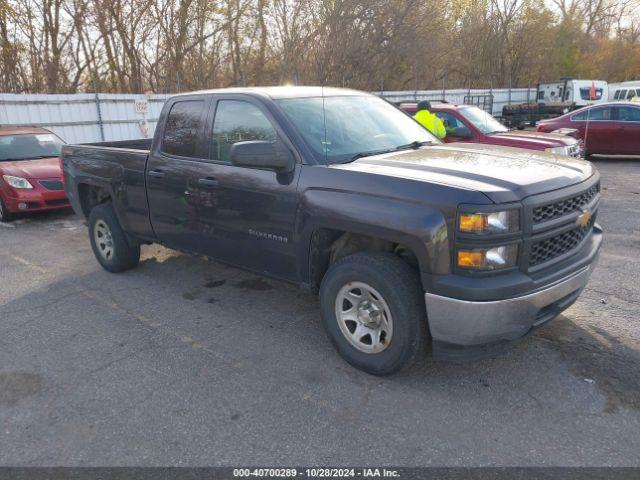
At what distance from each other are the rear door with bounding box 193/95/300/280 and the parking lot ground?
2.18ft

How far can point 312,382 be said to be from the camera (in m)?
3.44

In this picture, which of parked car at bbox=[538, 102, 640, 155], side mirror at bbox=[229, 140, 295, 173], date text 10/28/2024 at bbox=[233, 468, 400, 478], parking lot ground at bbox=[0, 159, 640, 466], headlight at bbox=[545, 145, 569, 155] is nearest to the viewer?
date text 10/28/2024 at bbox=[233, 468, 400, 478]

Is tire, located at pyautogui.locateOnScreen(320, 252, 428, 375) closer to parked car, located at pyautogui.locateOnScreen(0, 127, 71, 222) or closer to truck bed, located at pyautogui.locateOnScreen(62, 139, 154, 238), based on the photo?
truck bed, located at pyautogui.locateOnScreen(62, 139, 154, 238)

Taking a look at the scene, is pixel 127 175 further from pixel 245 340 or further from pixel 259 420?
pixel 259 420

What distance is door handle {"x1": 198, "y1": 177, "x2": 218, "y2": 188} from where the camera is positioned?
13.7ft

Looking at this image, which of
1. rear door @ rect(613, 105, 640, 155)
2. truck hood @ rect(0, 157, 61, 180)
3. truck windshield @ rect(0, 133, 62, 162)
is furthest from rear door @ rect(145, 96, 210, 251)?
rear door @ rect(613, 105, 640, 155)

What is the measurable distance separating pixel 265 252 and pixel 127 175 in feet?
6.63

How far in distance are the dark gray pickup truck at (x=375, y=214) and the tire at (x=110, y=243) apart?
29.9 inches

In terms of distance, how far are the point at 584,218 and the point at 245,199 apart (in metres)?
2.36

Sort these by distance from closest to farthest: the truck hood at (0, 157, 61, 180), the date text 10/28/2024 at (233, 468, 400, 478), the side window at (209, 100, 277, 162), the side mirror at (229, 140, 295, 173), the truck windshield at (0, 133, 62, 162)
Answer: the date text 10/28/2024 at (233, 468, 400, 478) < the side mirror at (229, 140, 295, 173) < the side window at (209, 100, 277, 162) < the truck hood at (0, 157, 61, 180) < the truck windshield at (0, 133, 62, 162)

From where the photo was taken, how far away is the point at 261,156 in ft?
11.5

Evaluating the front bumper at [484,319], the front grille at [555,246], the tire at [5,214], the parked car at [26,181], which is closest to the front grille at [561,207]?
the front grille at [555,246]

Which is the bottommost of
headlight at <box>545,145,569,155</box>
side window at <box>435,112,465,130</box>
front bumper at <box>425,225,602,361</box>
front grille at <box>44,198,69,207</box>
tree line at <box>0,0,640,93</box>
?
front grille at <box>44,198,69,207</box>

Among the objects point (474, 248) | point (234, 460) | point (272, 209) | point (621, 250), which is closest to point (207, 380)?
point (234, 460)
